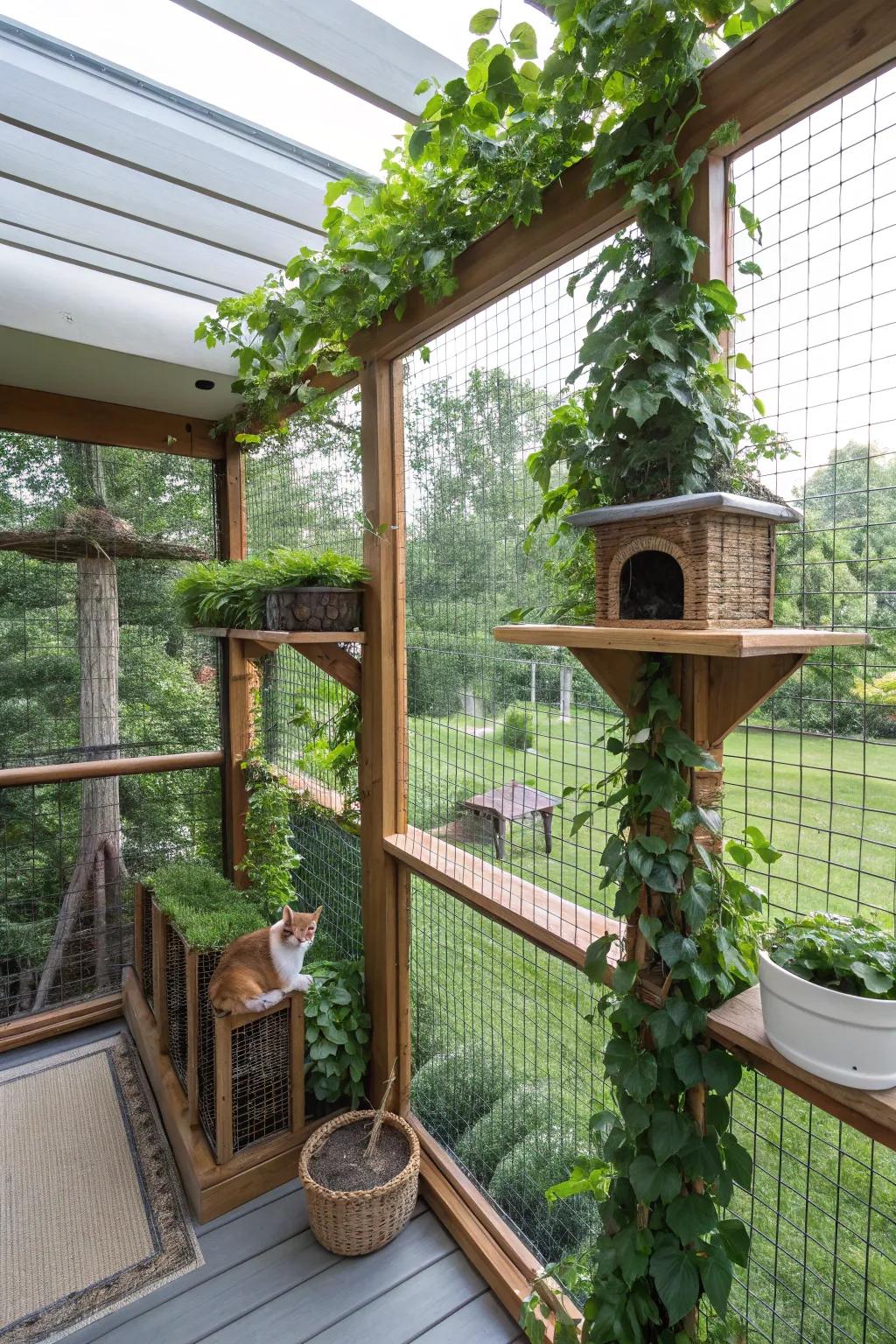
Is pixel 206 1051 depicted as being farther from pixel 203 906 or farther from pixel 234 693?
pixel 234 693

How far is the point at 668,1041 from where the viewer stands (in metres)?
0.97

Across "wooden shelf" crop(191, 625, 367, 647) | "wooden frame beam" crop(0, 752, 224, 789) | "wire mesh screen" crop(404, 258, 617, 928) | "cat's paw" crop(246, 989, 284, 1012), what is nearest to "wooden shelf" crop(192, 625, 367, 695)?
"wooden shelf" crop(191, 625, 367, 647)

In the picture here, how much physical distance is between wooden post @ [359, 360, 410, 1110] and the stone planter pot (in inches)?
3.6

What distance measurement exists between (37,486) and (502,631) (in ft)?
7.78

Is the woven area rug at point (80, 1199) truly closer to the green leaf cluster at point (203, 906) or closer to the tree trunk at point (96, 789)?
the tree trunk at point (96, 789)

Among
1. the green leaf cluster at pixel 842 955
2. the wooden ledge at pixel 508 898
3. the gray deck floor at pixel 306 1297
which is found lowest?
the gray deck floor at pixel 306 1297

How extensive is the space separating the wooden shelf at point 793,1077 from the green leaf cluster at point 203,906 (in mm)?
Answer: 1554

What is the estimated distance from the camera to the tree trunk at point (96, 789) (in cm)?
273

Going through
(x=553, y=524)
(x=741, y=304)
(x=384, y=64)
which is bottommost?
(x=553, y=524)

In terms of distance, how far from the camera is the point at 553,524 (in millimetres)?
1445

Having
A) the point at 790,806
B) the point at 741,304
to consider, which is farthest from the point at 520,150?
the point at 790,806

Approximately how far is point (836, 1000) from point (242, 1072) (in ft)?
5.58

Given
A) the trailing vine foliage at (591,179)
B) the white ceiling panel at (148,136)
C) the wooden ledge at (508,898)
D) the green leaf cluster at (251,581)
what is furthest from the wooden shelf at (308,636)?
the white ceiling panel at (148,136)

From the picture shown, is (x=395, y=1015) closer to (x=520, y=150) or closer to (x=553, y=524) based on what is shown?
(x=553, y=524)
